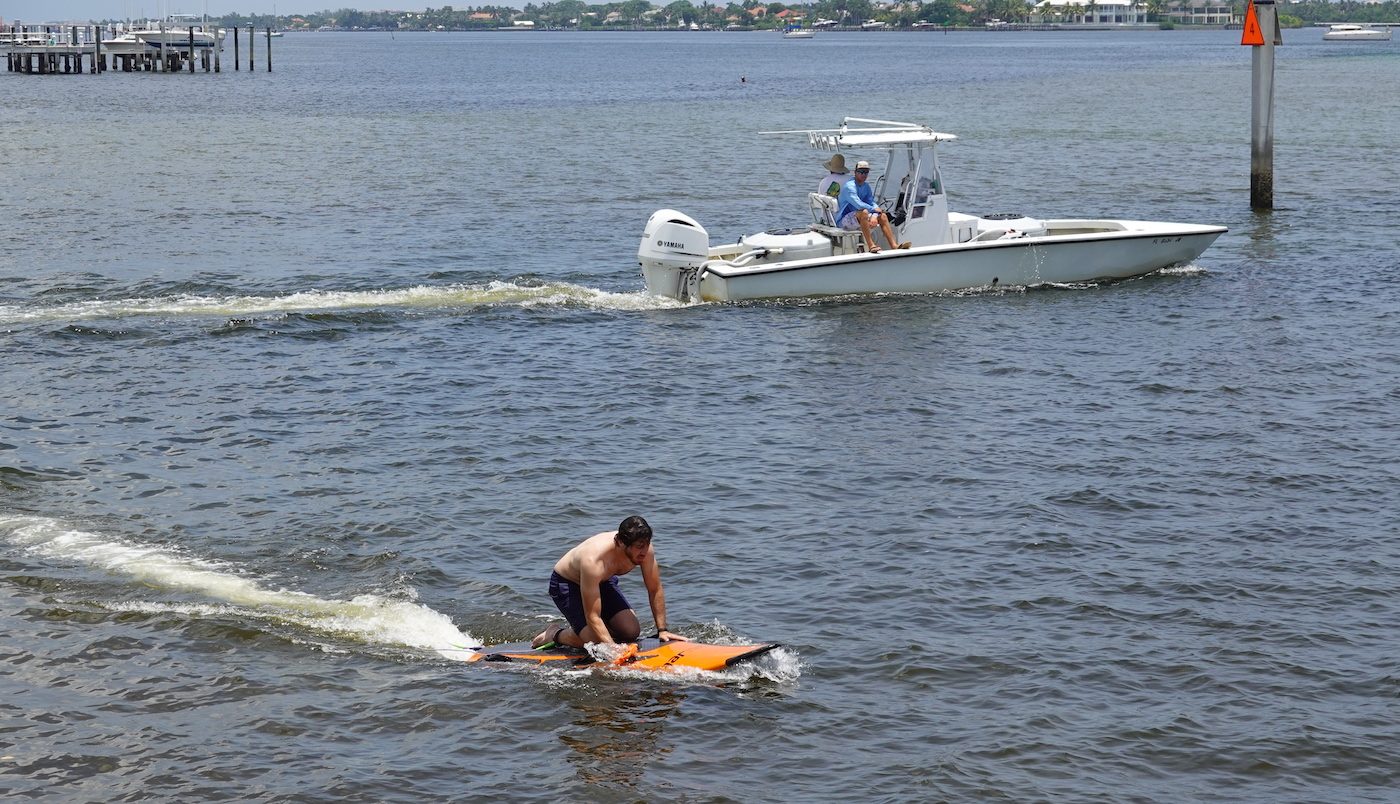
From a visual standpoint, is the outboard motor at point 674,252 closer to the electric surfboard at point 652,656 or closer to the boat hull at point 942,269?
the boat hull at point 942,269

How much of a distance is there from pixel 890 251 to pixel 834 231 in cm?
103

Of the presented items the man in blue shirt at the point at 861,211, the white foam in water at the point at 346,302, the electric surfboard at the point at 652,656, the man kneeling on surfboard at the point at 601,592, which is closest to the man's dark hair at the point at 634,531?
the man kneeling on surfboard at the point at 601,592

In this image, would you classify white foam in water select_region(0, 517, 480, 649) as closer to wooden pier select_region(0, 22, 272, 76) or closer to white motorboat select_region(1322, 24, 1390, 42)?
wooden pier select_region(0, 22, 272, 76)

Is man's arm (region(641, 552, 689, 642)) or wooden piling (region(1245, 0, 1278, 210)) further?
wooden piling (region(1245, 0, 1278, 210))

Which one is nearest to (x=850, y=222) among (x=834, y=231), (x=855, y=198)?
(x=834, y=231)

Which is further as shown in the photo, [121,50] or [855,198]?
[121,50]

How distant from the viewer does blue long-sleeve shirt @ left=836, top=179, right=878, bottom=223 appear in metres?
25.2

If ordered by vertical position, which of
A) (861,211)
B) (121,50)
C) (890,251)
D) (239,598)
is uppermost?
(121,50)

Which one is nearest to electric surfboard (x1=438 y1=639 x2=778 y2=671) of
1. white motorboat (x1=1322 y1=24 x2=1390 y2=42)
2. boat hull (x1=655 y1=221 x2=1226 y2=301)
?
boat hull (x1=655 y1=221 x2=1226 y2=301)

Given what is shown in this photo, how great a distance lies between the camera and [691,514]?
16031 mm

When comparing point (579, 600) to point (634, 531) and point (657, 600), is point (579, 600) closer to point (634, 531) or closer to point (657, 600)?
point (657, 600)

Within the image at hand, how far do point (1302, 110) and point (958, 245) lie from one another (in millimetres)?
48944

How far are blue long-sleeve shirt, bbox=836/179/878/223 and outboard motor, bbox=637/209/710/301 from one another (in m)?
2.36

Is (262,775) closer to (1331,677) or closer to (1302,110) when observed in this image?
(1331,677)
